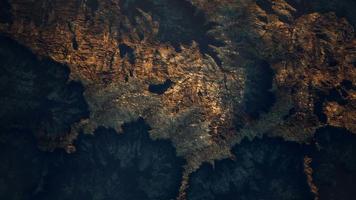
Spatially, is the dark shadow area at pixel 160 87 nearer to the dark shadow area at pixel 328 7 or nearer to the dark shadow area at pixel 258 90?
the dark shadow area at pixel 258 90

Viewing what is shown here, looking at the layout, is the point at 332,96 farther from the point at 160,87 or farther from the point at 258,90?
the point at 160,87

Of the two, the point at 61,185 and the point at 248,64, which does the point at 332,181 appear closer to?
the point at 248,64

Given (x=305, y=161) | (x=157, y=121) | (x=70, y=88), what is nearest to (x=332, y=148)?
(x=305, y=161)

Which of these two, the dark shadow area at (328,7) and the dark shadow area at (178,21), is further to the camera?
the dark shadow area at (328,7)

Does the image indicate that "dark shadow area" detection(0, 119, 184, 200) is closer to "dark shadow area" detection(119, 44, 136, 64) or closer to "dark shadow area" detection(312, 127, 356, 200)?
"dark shadow area" detection(119, 44, 136, 64)

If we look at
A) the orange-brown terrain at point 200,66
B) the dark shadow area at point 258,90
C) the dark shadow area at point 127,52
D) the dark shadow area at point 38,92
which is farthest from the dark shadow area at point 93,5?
the dark shadow area at point 258,90
